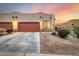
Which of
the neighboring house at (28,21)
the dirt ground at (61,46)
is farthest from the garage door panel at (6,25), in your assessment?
the dirt ground at (61,46)

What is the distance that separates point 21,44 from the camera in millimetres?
2729

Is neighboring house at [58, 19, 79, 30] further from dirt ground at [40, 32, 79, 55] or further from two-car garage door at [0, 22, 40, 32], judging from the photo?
two-car garage door at [0, 22, 40, 32]

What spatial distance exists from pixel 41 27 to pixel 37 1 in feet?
1.40

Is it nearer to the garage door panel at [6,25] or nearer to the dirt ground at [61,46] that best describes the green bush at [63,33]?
the dirt ground at [61,46]

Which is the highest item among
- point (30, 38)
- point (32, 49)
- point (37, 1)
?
point (37, 1)

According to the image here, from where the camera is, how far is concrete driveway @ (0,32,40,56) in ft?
8.92

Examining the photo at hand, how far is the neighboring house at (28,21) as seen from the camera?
107 inches

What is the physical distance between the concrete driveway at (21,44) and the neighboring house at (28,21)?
0.36 ft

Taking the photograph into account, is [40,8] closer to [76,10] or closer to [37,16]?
[37,16]

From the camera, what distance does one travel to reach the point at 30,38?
107 inches

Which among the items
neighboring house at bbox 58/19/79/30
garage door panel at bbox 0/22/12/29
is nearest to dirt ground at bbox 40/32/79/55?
neighboring house at bbox 58/19/79/30

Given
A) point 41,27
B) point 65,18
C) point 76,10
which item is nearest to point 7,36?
point 41,27

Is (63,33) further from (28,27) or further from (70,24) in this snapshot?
(28,27)

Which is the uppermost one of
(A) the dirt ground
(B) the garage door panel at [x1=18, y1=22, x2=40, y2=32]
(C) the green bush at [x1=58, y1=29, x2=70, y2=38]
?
(B) the garage door panel at [x1=18, y1=22, x2=40, y2=32]
